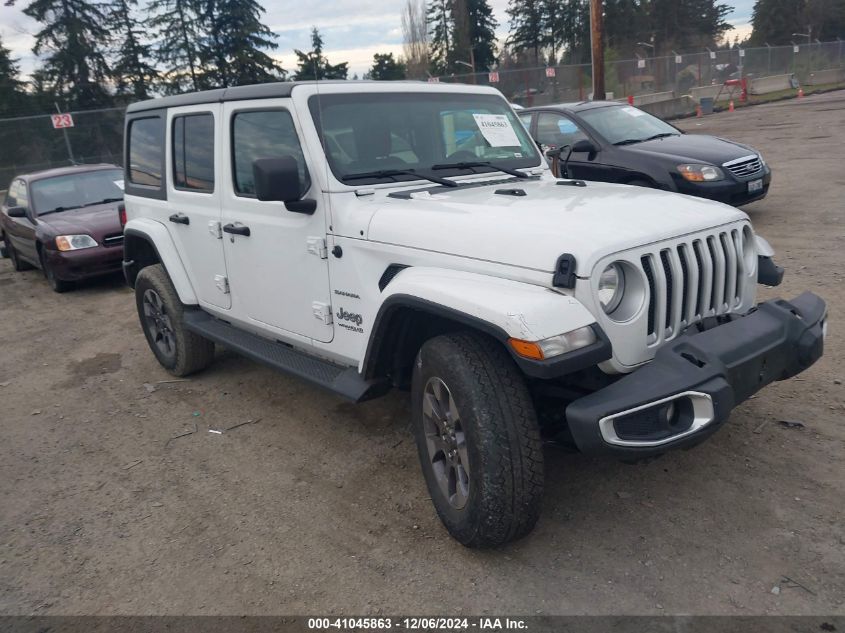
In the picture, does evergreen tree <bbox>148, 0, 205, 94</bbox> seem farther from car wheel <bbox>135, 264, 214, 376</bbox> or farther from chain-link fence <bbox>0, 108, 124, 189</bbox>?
car wheel <bbox>135, 264, 214, 376</bbox>

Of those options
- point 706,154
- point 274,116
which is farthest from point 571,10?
point 274,116

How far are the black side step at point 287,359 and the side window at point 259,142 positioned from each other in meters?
0.97

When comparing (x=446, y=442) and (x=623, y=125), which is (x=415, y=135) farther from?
(x=623, y=125)

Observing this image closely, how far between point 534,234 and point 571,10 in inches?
2533

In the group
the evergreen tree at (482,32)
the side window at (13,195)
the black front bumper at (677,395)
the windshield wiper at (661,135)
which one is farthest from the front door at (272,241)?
the evergreen tree at (482,32)

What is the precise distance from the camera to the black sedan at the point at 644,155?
7.82m

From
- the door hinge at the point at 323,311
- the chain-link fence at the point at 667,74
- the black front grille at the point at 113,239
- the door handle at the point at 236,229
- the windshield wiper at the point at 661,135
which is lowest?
the black front grille at the point at 113,239

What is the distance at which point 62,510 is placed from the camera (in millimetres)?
3734

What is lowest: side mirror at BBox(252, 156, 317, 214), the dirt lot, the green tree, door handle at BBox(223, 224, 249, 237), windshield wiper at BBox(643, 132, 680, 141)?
the dirt lot

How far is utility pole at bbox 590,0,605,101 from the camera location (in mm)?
17547

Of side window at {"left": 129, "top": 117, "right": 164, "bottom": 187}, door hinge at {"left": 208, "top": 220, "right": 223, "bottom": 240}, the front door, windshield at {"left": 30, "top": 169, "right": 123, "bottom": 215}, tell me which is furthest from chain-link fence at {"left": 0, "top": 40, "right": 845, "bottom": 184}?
the front door

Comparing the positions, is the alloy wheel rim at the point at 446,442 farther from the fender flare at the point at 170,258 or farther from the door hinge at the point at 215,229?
the fender flare at the point at 170,258

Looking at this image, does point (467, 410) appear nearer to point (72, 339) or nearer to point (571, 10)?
point (72, 339)

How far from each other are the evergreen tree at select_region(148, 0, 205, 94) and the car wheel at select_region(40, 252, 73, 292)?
25674 millimetres
